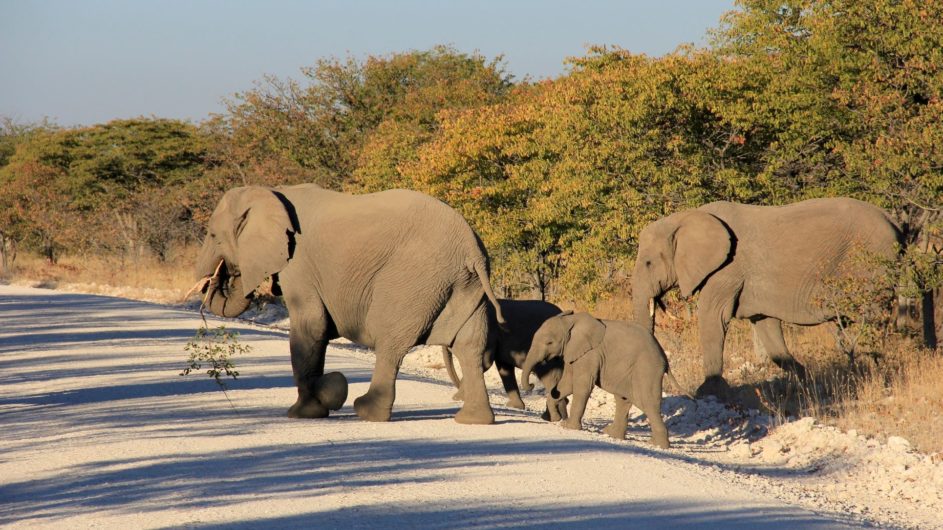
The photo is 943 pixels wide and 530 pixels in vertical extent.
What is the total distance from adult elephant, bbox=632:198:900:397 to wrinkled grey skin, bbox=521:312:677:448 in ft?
9.57

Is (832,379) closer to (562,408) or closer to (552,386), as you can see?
(562,408)

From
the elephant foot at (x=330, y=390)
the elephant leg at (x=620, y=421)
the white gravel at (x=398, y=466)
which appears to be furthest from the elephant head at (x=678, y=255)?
the elephant foot at (x=330, y=390)

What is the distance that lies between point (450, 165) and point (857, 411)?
41.2ft

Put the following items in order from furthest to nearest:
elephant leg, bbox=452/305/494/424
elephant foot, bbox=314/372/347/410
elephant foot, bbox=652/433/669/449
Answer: elephant foot, bbox=652/433/669/449
elephant foot, bbox=314/372/347/410
elephant leg, bbox=452/305/494/424

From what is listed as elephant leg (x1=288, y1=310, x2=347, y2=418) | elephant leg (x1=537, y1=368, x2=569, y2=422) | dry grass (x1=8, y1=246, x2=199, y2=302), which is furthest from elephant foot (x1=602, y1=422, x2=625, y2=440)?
dry grass (x1=8, y1=246, x2=199, y2=302)

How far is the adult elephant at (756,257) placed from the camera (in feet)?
50.6

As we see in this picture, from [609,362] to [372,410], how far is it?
9.10ft

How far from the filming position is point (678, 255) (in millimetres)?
15672

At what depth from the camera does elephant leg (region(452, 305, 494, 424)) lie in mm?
11414

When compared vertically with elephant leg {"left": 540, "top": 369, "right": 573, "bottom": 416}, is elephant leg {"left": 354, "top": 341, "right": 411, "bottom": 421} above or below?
above

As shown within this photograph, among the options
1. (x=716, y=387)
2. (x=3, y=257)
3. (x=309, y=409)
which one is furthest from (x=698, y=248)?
(x=3, y=257)

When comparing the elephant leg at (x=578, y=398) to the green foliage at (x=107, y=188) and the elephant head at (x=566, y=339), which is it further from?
the green foliage at (x=107, y=188)

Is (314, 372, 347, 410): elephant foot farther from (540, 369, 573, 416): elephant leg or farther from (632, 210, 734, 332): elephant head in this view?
(632, 210, 734, 332): elephant head

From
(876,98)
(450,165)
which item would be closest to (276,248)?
(876,98)
